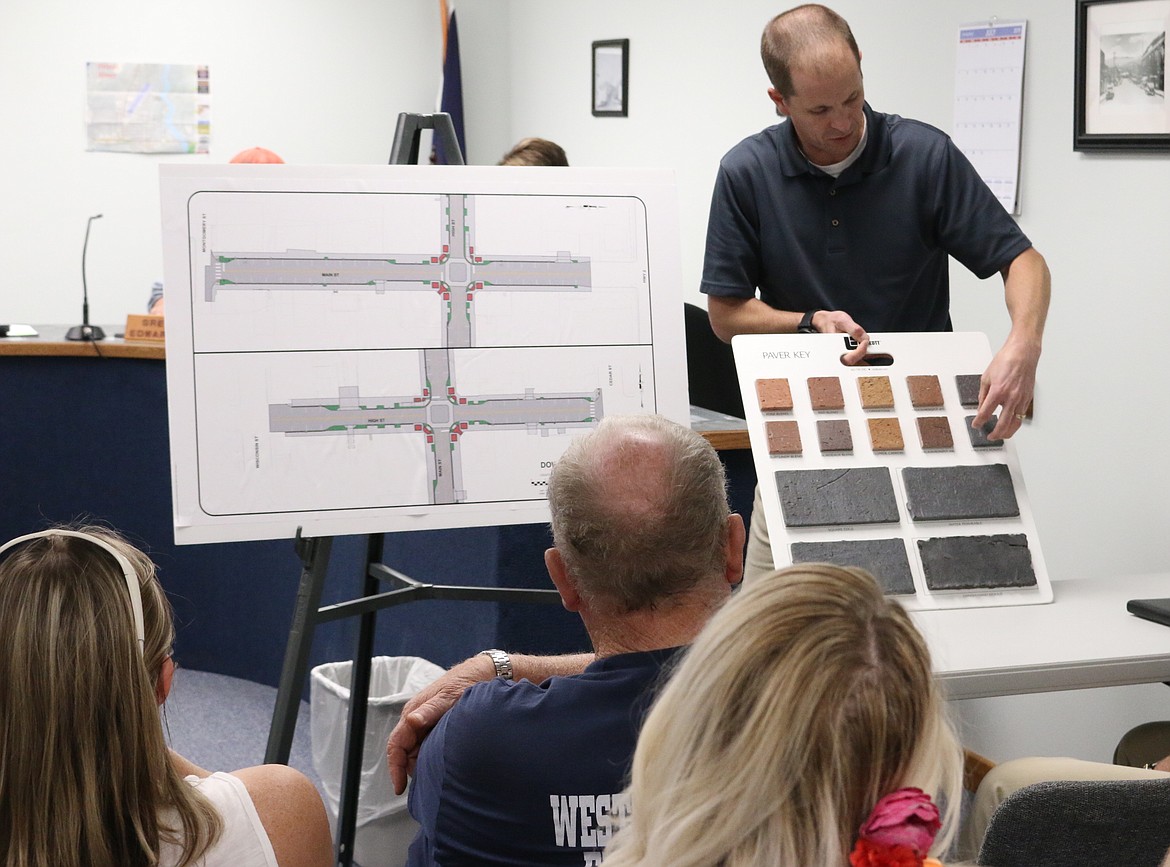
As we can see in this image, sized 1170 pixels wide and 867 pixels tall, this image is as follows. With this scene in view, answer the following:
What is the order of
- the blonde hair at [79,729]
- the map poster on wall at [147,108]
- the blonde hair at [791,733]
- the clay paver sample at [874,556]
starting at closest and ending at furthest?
the blonde hair at [791,733] → the blonde hair at [79,729] → the clay paver sample at [874,556] → the map poster on wall at [147,108]

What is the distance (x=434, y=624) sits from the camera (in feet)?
9.58

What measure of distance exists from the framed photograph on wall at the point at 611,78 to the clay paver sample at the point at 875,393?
307 cm

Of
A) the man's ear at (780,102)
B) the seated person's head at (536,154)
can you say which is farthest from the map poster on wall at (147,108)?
the man's ear at (780,102)

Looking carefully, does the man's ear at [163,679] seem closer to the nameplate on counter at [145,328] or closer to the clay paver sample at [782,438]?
the clay paver sample at [782,438]

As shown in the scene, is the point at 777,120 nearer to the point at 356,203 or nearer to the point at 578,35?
the point at 578,35

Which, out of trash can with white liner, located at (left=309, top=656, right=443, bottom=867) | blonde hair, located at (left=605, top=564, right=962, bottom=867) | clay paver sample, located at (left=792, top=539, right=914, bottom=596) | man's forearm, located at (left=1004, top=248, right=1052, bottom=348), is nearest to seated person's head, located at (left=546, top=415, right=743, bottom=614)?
blonde hair, located at (left=605, top=564, right=962, bottom=867)

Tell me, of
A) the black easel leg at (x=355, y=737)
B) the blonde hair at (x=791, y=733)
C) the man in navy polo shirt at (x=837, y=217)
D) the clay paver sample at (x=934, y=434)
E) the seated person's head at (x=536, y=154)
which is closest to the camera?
the blonde hair at (x=791, y=733)

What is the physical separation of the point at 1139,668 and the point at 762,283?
0.97 meters

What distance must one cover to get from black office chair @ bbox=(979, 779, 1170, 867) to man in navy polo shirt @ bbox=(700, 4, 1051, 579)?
882mm

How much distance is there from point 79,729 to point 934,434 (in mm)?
1311

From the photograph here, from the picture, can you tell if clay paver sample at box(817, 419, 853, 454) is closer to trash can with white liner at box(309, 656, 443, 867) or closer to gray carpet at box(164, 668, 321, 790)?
trash can with white liner at box(309, 656, 443, 867)

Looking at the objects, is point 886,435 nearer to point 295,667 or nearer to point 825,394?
point 825,394

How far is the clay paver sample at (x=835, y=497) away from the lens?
1.78 meters

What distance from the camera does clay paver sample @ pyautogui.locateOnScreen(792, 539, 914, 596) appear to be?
176 cm
